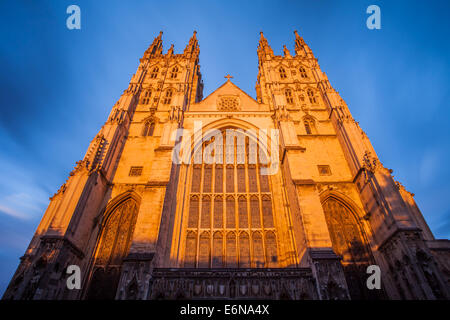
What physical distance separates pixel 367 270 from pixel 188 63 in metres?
20.0

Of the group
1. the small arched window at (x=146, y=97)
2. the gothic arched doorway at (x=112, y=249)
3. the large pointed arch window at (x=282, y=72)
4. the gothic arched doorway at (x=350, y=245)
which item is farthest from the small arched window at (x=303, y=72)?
the gothic arched doorway at (x=112, y=249)

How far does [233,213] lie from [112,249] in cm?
622

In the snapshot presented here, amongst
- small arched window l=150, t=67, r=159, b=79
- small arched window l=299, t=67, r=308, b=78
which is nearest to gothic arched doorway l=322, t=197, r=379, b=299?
small arched window l=299, t=67, r=308, b=78

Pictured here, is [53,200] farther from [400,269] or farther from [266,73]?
[266,73]

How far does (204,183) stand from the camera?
542 inches

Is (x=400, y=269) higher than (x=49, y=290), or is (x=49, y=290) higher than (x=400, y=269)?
(x=400, y=269)

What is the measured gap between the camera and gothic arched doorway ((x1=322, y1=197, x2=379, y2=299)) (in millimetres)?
9891

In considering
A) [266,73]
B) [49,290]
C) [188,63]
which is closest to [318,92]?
[266,73]

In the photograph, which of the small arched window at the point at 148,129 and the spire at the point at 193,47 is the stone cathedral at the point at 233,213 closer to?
the small arched window at the point at 148,129

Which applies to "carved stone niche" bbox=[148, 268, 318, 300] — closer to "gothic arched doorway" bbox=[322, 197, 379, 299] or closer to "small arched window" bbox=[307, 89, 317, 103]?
"gothic arched doorway" bbox=[322, 197, 379, 299]

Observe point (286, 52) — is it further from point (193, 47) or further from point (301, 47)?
point (193, 47)

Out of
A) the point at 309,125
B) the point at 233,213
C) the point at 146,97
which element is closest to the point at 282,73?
the point at 309,125

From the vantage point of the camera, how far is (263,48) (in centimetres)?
2339

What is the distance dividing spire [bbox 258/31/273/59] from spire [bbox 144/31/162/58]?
10480 millimetres
